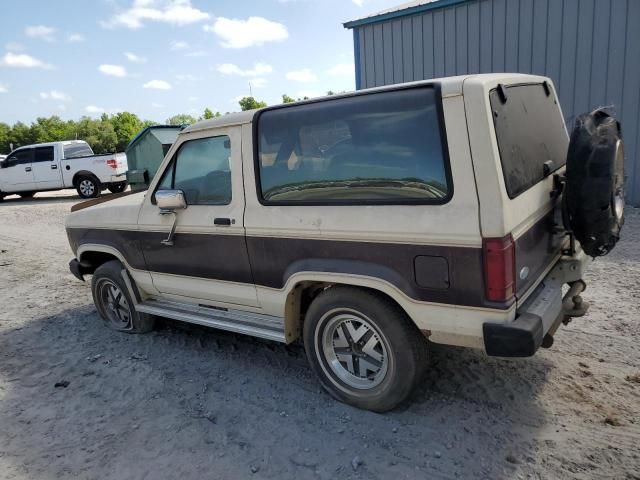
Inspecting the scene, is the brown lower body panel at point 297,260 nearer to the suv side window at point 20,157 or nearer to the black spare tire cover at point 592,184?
the black spare tire cover at point 592,184

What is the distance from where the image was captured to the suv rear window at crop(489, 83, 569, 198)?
2641mm

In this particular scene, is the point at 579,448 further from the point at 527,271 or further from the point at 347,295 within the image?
the point at 347,295

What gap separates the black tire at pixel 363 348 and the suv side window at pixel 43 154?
15.5 m

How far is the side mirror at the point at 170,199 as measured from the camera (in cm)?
366

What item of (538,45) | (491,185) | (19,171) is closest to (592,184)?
(491,185)

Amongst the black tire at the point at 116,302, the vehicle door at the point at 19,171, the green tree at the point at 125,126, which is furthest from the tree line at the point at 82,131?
the black tire at the point at 116,302

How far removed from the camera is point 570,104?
8.41m

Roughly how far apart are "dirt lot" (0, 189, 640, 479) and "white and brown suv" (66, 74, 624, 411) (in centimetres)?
36

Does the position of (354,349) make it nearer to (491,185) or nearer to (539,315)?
(539,315)

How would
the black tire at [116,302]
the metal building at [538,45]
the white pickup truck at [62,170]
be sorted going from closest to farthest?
the black tire at [116,302] < the metal building at [538,45] < the white pickup truck at [62,170]

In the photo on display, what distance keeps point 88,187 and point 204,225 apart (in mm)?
13619

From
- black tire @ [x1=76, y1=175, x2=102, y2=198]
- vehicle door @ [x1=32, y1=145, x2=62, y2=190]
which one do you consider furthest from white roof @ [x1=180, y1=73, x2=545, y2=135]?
vehicle door @ [x1=32, y1=145, x2=62, y2=190]

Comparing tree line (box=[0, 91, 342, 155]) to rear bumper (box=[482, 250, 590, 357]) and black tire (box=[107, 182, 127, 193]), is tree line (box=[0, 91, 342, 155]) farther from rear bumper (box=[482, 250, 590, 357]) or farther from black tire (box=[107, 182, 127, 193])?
rear bumper (box=[482, 250, 590, 357])

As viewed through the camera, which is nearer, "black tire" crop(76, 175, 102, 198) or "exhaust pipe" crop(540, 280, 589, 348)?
"exhaust pipe" crop(540, 280, 589, 348)
